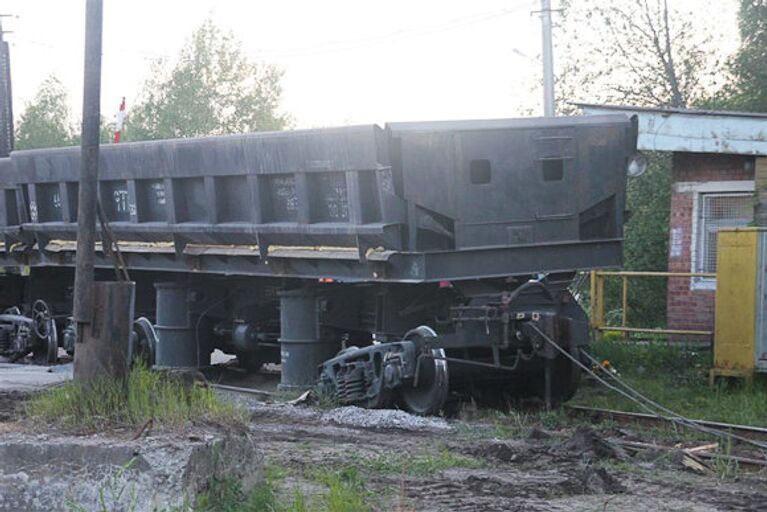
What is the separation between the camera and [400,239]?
11.4 m

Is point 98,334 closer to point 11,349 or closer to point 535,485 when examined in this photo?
point 535,485

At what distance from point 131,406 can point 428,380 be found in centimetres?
476

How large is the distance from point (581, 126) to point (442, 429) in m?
3.62

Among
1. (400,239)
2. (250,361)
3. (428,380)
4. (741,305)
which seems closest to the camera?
(400,239)

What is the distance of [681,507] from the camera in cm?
728

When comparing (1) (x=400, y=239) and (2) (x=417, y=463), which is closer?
(2) (x=417, y=463)

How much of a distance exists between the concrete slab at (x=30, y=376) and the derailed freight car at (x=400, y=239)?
6.52 feet

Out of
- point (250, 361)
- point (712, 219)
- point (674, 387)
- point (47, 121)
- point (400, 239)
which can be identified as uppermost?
point (47, 121)

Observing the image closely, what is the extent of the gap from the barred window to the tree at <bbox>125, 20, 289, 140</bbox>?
126ft

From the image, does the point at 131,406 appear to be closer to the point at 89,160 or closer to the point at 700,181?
the point at 89,160

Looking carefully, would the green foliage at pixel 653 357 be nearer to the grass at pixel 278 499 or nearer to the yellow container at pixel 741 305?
the yellow container at pixel 741 305

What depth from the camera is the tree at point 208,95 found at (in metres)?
53.6

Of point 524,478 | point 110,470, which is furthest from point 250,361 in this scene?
point 110,470

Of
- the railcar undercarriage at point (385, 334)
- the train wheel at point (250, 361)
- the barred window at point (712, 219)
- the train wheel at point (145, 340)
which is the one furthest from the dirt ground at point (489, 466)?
the barred window at point (712, 219)
